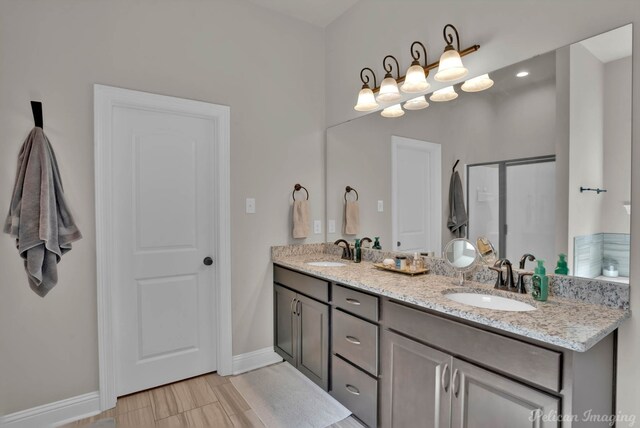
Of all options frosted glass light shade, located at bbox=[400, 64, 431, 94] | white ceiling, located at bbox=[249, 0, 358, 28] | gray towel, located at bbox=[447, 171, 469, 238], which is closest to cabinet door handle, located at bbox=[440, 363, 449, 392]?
gray towel, located at bbox=[447, 171, 469, 238]

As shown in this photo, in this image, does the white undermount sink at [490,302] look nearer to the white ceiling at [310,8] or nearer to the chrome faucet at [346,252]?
the chrome faucet at [346,252]

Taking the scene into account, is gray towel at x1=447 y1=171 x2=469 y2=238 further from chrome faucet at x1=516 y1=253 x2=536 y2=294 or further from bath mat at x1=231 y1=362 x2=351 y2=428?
bath mat at x1=231 y1=362 x2=351 y2=428

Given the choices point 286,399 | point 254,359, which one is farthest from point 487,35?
point 254,359

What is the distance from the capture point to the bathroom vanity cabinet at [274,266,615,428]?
1.16 metres

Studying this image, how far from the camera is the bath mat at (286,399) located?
6.90 feet

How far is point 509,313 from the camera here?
133 centimetres

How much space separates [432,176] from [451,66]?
0.66m

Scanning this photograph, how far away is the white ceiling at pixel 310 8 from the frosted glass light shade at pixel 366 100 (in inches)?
31.5

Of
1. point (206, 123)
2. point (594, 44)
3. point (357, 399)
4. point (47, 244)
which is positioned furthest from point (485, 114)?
point (47, 244)

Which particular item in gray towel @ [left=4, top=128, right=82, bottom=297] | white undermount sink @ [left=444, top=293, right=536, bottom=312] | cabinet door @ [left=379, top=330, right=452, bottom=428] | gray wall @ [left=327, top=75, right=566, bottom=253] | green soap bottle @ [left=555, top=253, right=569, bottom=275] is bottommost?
cabinet door @ [left=379, top=330, right=452, bottom=428]

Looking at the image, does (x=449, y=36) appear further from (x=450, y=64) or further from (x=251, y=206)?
(x=251, y=206)

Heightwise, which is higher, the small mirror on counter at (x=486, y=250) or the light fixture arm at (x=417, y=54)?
the light fixture arm at (x=417, y=54)

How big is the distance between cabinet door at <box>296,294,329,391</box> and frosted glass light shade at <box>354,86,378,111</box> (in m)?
1.46

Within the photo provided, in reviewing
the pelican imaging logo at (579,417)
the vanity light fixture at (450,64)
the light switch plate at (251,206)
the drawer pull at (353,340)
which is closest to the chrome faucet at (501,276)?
the pelican imaging logo at (579,417)
